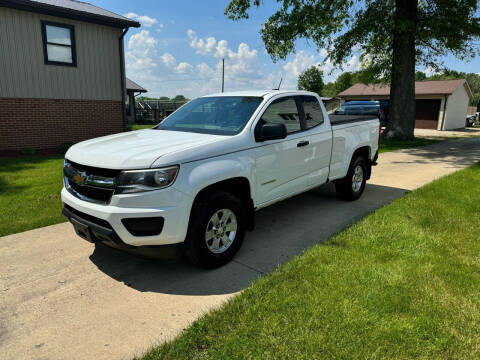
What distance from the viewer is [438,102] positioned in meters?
27.6

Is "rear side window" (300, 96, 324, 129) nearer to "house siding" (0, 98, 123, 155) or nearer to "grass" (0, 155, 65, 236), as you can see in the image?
"grass" (0, 155, 65, 236)

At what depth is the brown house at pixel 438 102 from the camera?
89.4 ft

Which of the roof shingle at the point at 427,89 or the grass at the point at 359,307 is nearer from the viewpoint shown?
the grass at the point at 359,307

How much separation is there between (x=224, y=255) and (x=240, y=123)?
4.97ft

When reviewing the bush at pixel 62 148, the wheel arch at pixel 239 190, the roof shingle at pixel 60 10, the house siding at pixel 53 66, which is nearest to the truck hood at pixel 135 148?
the wheel arch at pixel 239 190

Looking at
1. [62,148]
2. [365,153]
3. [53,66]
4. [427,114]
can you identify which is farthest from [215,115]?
[427,114]

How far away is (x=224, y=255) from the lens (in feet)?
12.3

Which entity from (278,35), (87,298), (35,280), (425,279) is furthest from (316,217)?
(278,35)

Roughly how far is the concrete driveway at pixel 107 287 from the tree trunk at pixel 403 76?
473 inches

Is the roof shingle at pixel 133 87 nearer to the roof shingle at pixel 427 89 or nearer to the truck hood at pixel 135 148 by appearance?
the roof shingle at pixel 427 89

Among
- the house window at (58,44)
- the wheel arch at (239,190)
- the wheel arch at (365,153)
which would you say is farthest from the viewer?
the house window at (58,44)

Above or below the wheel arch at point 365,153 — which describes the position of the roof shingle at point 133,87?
above

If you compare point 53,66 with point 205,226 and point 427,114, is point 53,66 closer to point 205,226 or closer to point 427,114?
point 205,226

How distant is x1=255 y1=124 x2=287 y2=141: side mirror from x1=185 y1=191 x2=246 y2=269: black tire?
2.48 ft
